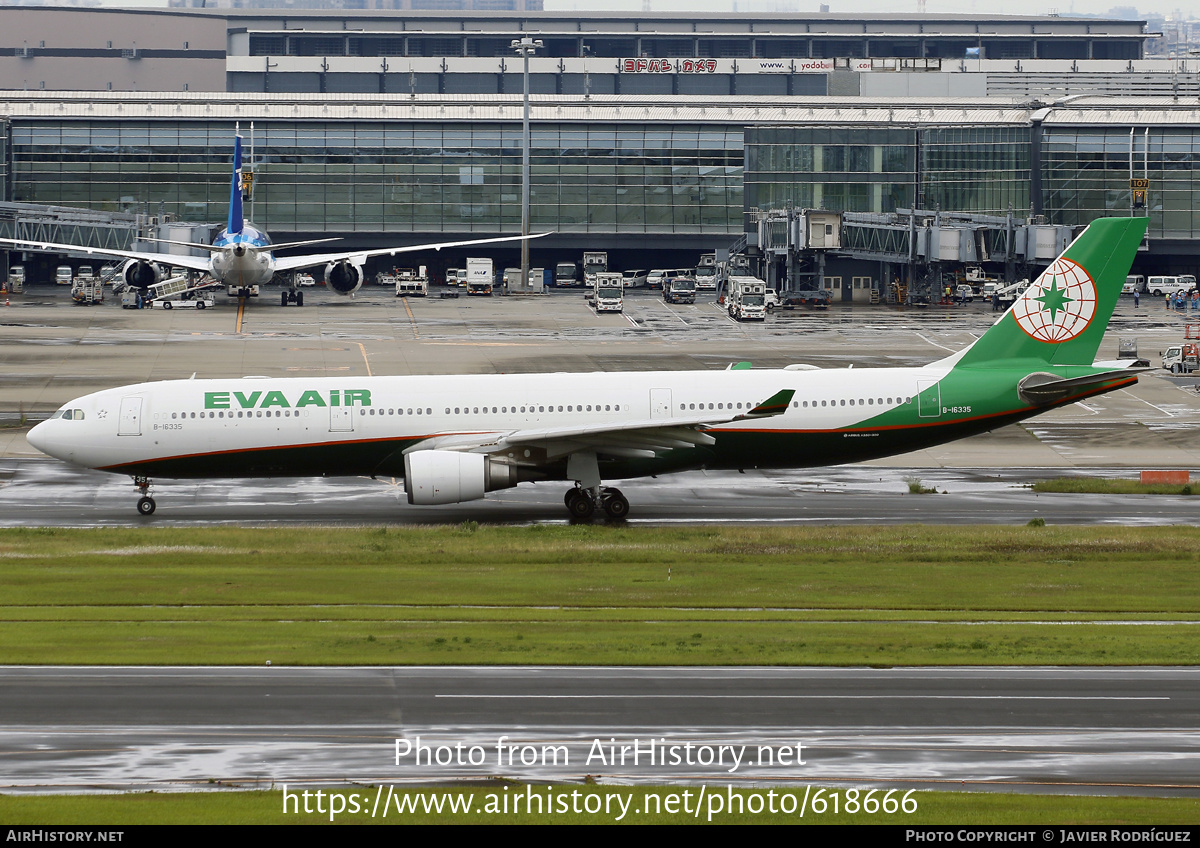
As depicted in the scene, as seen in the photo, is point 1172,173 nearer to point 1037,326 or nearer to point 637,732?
point 1037,326

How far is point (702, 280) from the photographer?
132500mm

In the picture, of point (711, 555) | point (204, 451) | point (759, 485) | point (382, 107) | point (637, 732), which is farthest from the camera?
point (382, 107)

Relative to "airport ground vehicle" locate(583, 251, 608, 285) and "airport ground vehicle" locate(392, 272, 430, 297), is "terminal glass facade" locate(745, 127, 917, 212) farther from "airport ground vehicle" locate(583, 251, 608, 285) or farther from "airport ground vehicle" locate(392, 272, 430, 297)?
"airport ground vehicle" locate(392, 272, 430, 297)

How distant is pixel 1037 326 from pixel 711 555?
48.5ft

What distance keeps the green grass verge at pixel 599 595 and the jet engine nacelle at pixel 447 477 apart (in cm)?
101

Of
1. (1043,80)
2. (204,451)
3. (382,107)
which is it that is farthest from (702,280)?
(204,451)

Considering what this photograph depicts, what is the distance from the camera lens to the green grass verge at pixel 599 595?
1050 inches

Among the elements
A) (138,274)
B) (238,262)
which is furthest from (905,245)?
(138,274)

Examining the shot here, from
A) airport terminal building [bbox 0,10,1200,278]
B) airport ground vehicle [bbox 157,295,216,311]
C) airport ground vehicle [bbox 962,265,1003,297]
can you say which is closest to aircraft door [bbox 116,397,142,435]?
airport ground vehicle [bbox 157,295,216,311]

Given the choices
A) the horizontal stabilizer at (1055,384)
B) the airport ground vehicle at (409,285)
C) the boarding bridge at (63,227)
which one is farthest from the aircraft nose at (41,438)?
the boarding bridge at (63,227)

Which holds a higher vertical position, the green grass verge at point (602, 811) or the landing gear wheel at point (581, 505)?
the landing gear wheel at point (581, 505)

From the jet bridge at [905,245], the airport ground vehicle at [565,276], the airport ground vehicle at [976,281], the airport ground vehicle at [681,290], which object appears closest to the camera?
the jet bridge at [905,245]

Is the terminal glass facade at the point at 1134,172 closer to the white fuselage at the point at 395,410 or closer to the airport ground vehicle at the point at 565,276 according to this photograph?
the airport ground vehicle at the point at 565,276

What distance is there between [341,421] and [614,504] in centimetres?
835
